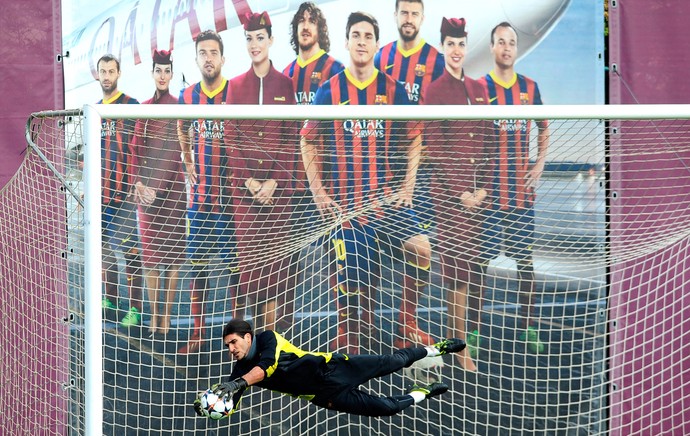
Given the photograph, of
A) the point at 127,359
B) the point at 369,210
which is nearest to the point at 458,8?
the point at 369,210

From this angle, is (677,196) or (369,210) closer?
(369,210)

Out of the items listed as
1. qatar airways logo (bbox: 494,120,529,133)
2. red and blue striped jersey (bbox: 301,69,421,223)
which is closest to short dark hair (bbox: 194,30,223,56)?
red and blue striped jersey (bbox: 301,69,421,223)

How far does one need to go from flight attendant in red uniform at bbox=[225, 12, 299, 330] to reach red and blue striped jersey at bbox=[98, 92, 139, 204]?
54cm

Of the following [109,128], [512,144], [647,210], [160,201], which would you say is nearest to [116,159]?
[109,128]

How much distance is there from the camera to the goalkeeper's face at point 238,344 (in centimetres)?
358

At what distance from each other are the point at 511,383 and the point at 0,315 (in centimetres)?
280

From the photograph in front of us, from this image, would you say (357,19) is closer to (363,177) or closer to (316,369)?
(363,177)

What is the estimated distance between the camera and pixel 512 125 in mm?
5113

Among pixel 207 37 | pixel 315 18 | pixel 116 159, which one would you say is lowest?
pixel 116 159

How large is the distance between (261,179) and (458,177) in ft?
3.60

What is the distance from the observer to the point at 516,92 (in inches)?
198

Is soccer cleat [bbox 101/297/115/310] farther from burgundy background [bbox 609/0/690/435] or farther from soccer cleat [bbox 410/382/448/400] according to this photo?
burgundy background [bbox 609/0/690/435]

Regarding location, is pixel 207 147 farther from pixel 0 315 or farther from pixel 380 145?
pixel 0 315

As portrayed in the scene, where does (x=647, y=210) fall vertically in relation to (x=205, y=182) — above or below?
below
